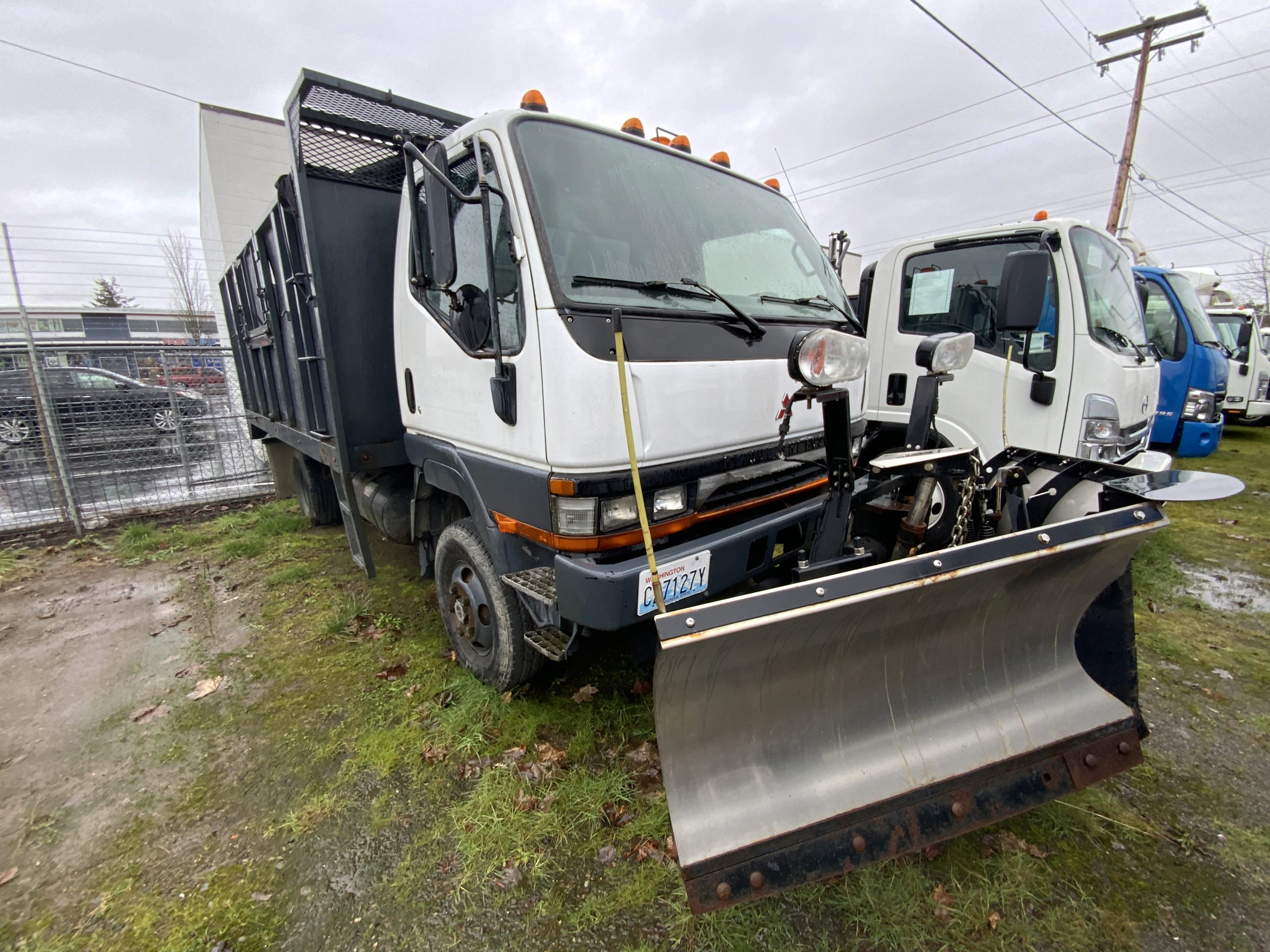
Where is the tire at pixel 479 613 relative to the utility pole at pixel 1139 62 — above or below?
below

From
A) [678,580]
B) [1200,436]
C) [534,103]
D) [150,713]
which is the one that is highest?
[534,103]

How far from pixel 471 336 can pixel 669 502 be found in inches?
43.7

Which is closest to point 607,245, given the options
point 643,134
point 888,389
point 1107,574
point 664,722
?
point 643,134

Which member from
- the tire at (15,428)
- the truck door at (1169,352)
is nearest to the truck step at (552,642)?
the tire at (15,428)

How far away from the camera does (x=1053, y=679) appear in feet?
6.84

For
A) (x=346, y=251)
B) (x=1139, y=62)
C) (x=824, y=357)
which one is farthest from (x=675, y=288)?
(x=1139, y=62)

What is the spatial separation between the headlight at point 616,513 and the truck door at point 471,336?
0.29m

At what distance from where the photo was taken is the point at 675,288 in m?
2.27

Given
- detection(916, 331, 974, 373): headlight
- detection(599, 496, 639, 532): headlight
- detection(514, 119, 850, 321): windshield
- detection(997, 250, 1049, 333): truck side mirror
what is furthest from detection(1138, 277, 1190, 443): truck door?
detection(599, 496, 639, 532): headlight

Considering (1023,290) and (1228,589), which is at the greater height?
(1023,290)

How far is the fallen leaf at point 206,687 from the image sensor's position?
3.13 metres

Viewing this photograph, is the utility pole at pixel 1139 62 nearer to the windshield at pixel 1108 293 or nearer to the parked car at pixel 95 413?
the windshield at pixel 1108 293

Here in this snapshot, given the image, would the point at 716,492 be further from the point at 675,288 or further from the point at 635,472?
the point at 675,288

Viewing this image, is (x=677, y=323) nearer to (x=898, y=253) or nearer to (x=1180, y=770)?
(x=1180, y=770)
